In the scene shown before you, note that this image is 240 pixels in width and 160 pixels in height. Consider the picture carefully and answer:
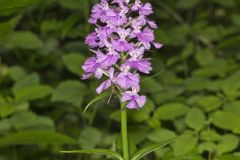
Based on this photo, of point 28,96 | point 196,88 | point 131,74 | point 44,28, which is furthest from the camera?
point 44,28

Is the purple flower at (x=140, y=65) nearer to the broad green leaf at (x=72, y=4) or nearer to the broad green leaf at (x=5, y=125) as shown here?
the broad green leaf at (x=5, y=125)

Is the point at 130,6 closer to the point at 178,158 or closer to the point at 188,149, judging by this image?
the point at 178,158

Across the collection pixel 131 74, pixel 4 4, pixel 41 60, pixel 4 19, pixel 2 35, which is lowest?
pixel 131 74

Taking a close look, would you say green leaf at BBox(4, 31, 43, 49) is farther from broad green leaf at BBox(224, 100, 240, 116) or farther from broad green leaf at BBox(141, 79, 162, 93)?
broad green leaf at BBox(224, 100, 240, 116)

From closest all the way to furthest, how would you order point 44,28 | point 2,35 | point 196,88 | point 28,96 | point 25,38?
point 2,35 < point 28,96 < point 196,88 < point 25,38 < point 44,28

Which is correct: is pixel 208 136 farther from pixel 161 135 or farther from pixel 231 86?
pixel 231 86

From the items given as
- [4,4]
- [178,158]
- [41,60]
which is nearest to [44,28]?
[41,60]
